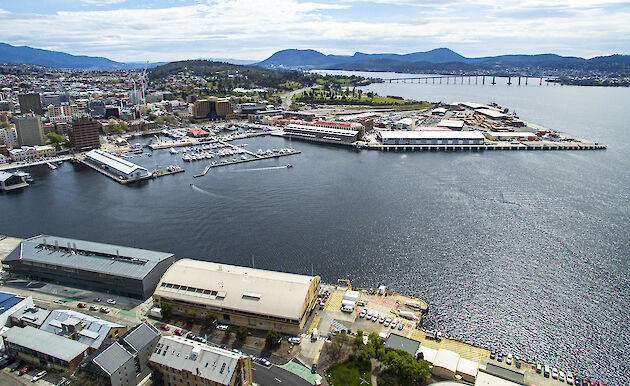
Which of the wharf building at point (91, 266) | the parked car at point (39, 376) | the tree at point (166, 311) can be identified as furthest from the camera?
the wharf building at point (91, 266)

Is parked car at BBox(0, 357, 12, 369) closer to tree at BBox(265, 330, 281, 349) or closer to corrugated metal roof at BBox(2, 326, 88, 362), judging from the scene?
corrugated metal roof at BBox(2, 326, 88, 362)

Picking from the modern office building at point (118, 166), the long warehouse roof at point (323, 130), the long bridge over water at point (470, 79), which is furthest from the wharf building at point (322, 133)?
the long bridge over water at point (470, 79)

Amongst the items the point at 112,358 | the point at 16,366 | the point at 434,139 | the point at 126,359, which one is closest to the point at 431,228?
the point at 126,359

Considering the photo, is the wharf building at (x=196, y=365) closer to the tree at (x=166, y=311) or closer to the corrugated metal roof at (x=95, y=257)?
the tree at (x=166, y=311)

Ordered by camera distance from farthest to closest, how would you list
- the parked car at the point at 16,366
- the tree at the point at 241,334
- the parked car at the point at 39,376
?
the tree at the point at 241,334, the parked car at the point at 16,366, the parked car at the point at 39,376

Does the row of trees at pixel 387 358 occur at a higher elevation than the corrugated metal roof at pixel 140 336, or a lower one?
lower

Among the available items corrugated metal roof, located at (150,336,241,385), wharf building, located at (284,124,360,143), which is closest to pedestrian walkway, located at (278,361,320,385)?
corrugated metal roof, located at (150,336,241,385)
